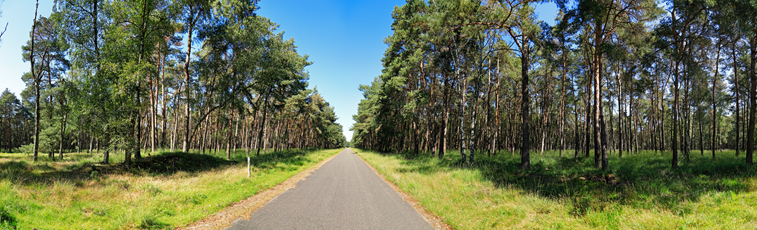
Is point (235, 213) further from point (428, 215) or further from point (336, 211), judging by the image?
point (428, 215)

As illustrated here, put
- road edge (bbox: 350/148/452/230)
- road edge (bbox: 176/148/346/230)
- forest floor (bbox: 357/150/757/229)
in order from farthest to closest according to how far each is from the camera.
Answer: road edge (bbox: 350/148/452/230)
road edge (bbox: 176/148/346/230)
forest floor (bbox: 357/150/757/229)

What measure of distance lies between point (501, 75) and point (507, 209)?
24852 millimetres

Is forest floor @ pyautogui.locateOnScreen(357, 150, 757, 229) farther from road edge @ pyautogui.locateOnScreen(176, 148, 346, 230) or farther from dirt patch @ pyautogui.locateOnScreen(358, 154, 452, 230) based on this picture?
road edge @ pyautogui.locateOnScreen(176, 148, 346, 230)

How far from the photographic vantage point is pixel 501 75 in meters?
28.2

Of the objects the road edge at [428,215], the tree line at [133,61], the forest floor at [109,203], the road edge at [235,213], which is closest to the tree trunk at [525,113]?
the road edge at [428,215]

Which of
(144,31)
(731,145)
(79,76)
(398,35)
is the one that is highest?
(398,35)

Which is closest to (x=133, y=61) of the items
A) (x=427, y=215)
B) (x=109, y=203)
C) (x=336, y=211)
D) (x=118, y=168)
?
(x=118, y=168)

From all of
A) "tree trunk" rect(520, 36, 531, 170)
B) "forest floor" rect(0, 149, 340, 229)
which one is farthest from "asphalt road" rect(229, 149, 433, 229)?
"tree trunk" rect(520, 36, 531, 170)

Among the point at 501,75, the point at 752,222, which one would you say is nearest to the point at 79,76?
the point at 752,222

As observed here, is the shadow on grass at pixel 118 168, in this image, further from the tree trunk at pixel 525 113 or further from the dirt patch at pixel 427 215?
the tree trunk at pixel 525 113

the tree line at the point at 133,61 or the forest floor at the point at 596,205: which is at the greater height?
the tree line at the point at 133,61

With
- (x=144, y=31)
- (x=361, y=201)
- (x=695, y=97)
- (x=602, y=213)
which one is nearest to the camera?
(x=602, y=213)

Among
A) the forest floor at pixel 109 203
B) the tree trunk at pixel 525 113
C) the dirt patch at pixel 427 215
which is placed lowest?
the dirt patch at pixel 427 215

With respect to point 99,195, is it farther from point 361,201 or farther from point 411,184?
point 411,184
